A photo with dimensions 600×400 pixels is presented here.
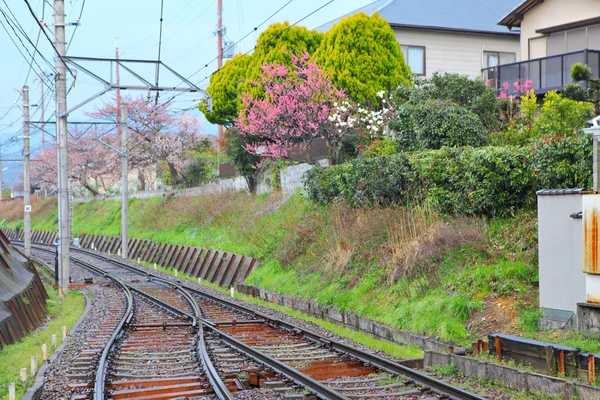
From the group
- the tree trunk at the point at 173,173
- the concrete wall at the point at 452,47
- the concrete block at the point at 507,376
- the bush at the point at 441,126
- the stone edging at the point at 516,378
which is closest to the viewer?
the stone edging at the point at 516,378

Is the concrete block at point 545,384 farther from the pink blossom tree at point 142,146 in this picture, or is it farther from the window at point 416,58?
the pink blossom tree at point 142,146

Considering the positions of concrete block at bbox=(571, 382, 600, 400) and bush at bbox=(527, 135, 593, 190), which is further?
bush at bbox=(527, 135, 593, 190)

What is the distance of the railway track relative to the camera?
8.84 m

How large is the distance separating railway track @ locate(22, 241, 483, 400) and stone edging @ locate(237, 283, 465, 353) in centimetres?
155

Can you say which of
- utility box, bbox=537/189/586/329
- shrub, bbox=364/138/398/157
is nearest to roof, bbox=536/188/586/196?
utility box, bbox=537/189/586/329

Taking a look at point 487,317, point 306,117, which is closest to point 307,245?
point 306,117

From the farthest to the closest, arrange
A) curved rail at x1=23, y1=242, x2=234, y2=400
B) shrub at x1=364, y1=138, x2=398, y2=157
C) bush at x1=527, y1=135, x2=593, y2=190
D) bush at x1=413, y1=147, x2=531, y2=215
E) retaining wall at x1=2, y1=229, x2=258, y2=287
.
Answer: retaining wall at x1=2, y1=229, x2=258, y2=287 → shrub at x1=364, y1=138, x2=398, y2=157 → bush at x1=413, y1=147, x2=531, y2=215 → bush at x1=527, y1=135, x2=593, y2=190 → curved rail at x1=23, y1=242, x2=234, y2=400

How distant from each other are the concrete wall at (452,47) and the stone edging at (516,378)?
22243 mm

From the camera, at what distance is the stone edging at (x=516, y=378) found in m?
8.21

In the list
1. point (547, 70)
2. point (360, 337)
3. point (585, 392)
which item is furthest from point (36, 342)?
point (547, 70)

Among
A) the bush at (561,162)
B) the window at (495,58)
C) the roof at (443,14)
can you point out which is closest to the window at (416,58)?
the roof at (443,14)

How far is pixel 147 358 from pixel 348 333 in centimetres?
434

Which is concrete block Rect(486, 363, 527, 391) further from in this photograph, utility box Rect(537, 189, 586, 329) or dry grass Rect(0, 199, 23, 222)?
dry grass Rect(0, 199, 23, 222)

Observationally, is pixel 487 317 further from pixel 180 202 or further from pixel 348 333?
pixel 180 202
